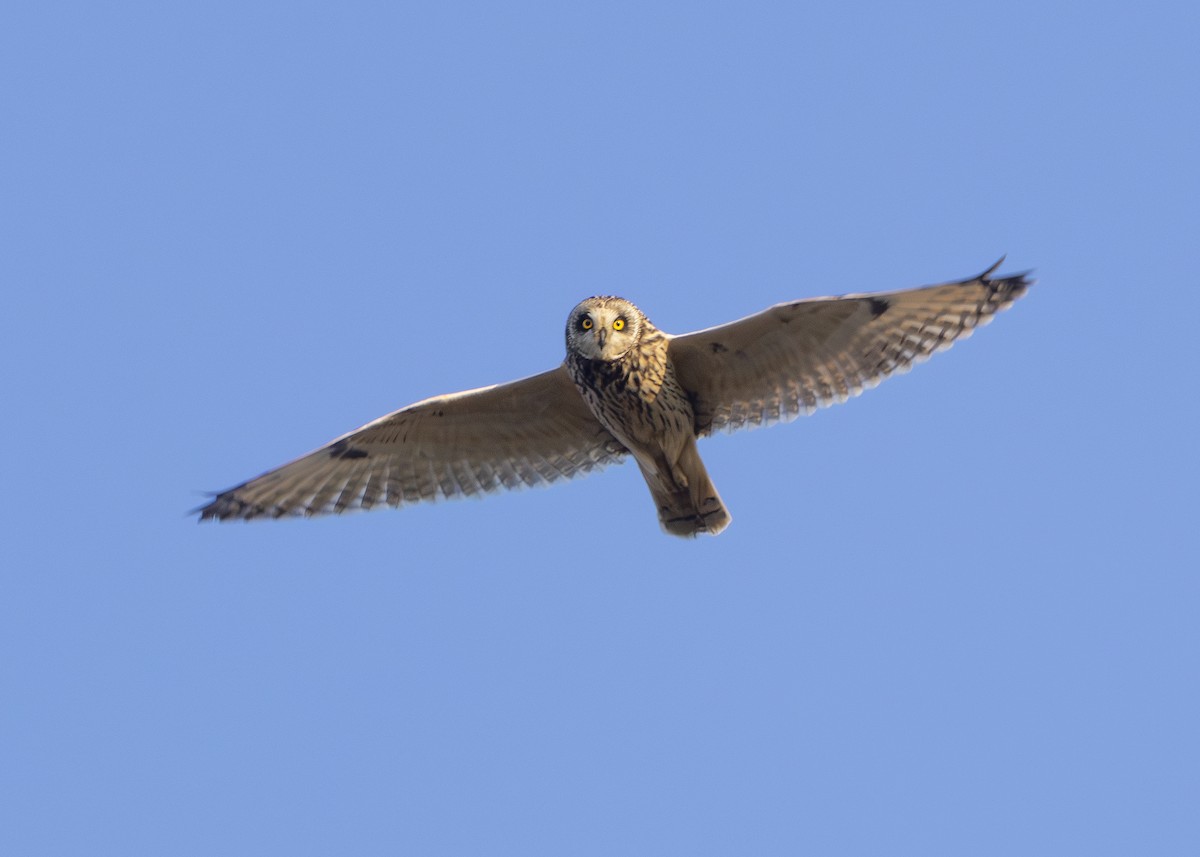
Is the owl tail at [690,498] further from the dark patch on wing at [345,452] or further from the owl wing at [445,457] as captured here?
the dark patch on wing at [345,452]

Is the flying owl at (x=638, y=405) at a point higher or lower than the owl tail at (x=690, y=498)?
higher

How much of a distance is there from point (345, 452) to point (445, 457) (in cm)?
65

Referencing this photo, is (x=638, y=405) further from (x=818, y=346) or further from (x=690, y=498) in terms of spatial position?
(x=818, y=346)

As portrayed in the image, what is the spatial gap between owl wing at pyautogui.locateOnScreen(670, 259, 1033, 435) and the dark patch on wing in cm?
212

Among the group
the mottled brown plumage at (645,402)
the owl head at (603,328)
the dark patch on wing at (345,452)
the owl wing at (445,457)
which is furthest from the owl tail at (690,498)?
the dark patch on wing at (345,452)

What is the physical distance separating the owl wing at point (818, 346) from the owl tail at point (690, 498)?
0.76 feet

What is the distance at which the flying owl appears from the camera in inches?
405

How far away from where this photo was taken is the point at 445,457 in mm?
11289

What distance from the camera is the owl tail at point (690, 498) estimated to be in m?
10.8

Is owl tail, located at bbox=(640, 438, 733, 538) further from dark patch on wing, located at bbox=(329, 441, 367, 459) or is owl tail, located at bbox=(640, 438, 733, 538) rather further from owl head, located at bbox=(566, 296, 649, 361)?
dark patch on wing, located at bbox=(329, 441, 367, 459)

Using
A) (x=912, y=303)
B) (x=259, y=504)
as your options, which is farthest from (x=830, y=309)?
(x=259, y=504)

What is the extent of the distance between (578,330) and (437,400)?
3.61 feet

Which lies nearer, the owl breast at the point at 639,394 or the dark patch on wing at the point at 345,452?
the owl breast at the point at 639,394

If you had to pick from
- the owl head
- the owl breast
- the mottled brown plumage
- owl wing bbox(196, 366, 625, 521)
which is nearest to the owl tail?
the mottled brown plumage
